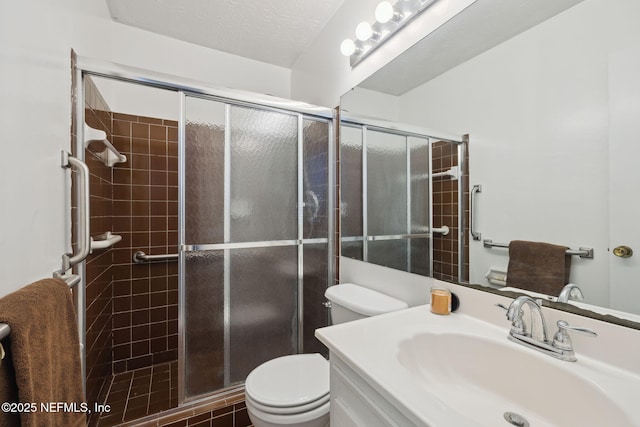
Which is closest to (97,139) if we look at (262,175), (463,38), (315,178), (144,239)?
(262,175)

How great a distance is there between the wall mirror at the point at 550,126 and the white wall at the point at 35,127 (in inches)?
53.4

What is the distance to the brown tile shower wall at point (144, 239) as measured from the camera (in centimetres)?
200

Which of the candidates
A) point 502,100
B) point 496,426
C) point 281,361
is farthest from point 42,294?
point 502,100

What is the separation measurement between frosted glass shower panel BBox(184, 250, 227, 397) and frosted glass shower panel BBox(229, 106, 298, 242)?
20 cm

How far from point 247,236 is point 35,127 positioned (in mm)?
935

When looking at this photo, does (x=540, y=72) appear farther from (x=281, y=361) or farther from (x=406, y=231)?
(x=281, y=361)

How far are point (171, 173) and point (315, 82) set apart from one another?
1.34 meters

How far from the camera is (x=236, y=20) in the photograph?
1823 mm

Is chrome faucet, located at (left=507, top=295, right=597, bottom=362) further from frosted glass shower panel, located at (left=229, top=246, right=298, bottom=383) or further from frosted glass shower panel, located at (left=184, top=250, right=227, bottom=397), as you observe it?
frosted glass shower panel, located at (left=184, top=250, right=227, bottom=397)

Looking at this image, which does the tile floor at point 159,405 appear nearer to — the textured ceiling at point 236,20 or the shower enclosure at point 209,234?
the shower enclosure at point 209,234

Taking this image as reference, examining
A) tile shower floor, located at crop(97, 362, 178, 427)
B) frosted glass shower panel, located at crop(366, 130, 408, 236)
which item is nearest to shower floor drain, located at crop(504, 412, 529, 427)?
frosted glass shower panel, located at crop(366, 130, 408, 236)

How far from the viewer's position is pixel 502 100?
92 cm

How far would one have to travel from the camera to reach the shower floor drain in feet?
2.17

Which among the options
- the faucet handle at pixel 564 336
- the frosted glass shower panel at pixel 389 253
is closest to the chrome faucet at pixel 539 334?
the faucet handle at pixel 564 336
